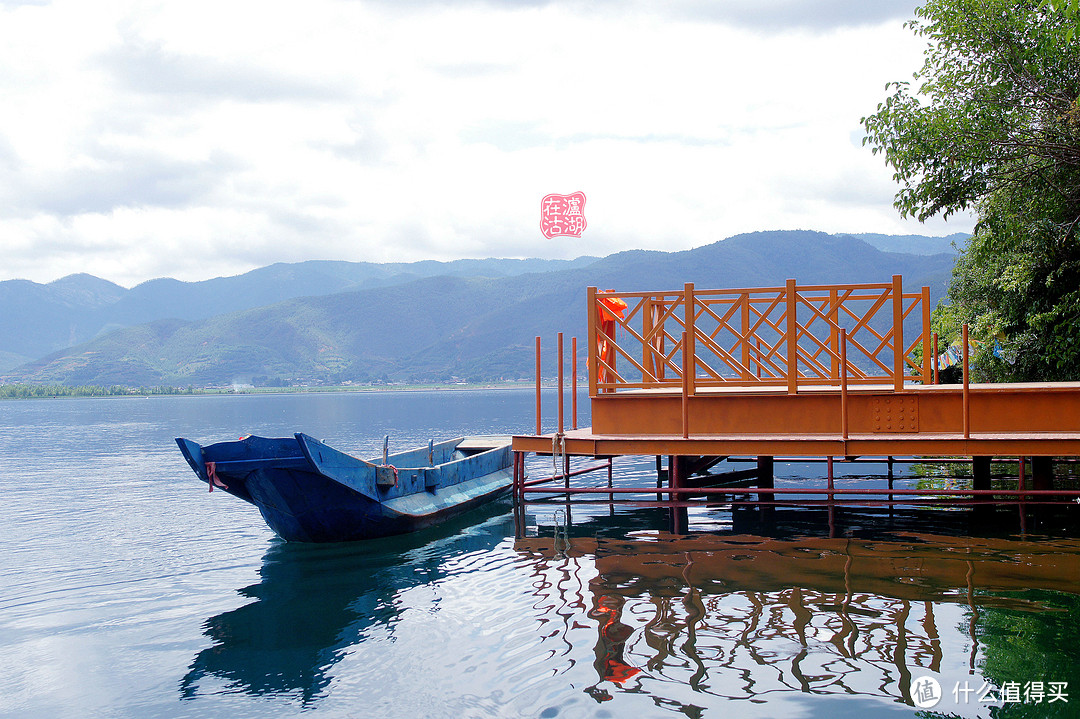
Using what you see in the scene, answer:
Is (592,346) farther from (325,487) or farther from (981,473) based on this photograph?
(981,473)

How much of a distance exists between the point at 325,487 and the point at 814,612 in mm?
8345

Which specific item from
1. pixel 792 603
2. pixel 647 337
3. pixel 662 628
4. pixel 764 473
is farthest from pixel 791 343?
pixel 662 628

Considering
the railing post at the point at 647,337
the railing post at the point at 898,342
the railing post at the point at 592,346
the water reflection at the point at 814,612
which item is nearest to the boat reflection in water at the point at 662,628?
the water reflection at the point at 814,612

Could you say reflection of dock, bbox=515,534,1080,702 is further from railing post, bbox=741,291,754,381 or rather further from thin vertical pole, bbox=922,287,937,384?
thin vertical pole, bbox=922,287,937,384

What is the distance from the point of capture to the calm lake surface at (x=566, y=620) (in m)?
7.73

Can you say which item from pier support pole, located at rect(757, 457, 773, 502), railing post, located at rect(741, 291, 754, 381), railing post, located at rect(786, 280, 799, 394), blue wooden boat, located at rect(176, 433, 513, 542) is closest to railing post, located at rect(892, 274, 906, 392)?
railing post, located at rect(786, 280, 799, 394)

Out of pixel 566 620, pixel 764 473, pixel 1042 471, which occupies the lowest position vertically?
pixel 566 620

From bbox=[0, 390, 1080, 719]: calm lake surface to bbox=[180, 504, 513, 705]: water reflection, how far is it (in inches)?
1.9

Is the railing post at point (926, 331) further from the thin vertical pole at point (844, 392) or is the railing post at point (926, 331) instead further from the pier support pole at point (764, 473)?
the pier support pole at point (764, 473)

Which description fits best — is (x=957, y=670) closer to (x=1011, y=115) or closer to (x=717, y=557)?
(x=717, y=557)

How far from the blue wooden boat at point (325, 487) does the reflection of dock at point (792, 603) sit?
2975 mm

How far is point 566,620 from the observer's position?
992 centimetres

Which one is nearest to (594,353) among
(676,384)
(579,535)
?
(676,384)

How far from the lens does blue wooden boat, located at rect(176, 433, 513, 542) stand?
13.3 metres
